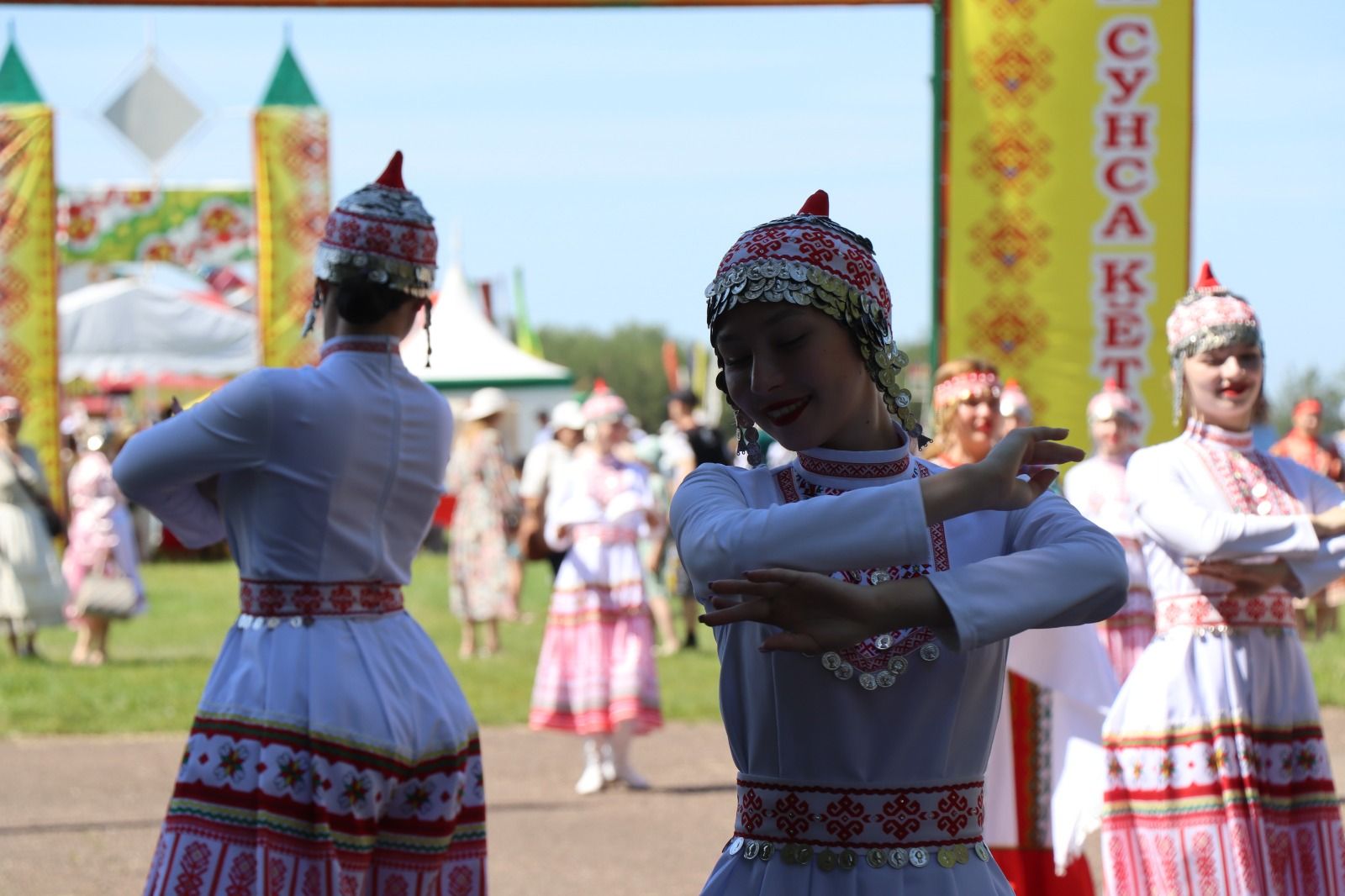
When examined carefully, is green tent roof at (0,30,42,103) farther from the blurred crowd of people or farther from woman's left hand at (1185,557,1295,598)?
woman's left hand at (1185,557,1295,598)

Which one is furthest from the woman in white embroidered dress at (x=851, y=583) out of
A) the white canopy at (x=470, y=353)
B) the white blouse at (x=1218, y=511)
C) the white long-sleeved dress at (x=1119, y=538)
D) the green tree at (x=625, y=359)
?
the green tree at (x=625, y=359)

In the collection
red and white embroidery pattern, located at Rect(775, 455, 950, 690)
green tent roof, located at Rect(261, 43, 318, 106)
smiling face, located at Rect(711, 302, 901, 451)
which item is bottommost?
red and white embroidery pattern, located at Rect(775, 455, 950, 690)

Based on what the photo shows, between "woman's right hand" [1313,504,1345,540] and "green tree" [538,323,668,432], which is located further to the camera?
"green tree" [538,323,668,432]

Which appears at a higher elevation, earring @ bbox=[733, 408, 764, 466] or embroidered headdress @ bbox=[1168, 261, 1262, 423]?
embroidered headdress @ bbox=[1168, 261, 1262, 423]

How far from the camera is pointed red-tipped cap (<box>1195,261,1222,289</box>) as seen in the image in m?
5.10

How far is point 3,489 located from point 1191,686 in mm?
10585

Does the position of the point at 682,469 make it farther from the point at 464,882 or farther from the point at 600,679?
the point at 464,882

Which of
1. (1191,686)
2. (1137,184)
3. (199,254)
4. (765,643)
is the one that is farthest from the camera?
(199,254)

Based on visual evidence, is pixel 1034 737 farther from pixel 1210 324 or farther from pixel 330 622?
pixel 330 622

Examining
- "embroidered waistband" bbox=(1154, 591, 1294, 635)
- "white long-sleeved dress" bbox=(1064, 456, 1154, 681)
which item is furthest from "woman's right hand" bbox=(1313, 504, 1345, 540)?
"white long-sleeved dress" bbox=(1064, 456, 1154, 681)

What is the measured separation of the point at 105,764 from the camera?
948 centimetres

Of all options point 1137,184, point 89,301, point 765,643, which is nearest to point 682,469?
point 1137,184

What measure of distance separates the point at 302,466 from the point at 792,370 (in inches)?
68.2

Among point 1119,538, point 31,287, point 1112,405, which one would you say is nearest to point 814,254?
point 1112,405
